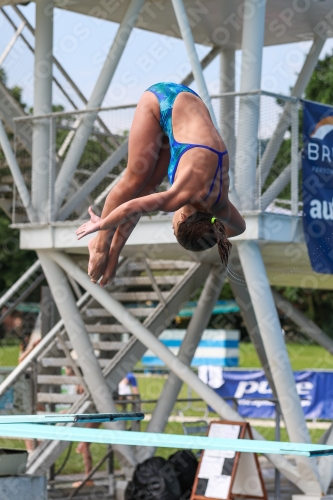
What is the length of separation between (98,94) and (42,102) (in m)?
0.81

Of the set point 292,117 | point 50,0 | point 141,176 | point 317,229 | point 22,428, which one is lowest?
point 22,428

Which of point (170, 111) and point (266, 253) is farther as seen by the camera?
point (266, 253)

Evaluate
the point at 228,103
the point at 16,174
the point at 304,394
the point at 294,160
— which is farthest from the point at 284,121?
the point at 304,394

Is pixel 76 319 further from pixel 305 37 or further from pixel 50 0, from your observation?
pixel 305 37

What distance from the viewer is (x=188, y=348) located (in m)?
13.8

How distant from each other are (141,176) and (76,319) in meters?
6.69

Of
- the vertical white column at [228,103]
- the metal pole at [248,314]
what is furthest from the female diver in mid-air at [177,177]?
the metal pole at [248,314]

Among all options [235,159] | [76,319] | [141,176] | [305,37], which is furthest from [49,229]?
[141,176]

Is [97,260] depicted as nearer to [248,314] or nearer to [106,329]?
[106,329]

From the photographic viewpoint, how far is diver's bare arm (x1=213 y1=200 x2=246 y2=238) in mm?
5949

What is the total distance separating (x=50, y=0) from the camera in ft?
40.6

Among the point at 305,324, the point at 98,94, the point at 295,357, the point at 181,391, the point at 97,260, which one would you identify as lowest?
the point at 97,260

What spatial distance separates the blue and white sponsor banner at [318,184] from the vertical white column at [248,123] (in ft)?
1.94

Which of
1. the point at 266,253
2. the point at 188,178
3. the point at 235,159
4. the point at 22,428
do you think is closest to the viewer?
the point at 188,178
